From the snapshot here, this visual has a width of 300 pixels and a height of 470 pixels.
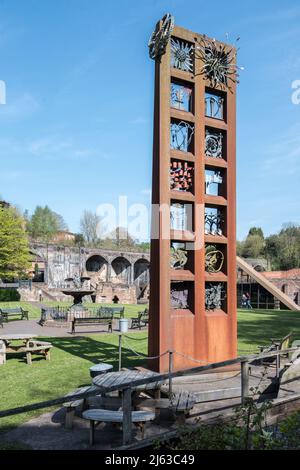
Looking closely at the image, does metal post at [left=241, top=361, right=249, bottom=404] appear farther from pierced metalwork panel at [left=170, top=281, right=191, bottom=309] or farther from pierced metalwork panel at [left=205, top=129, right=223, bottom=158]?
pierced metalwork panel at [left=205, top=129, right=223, bottom=158]

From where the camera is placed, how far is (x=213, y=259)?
10.2 m

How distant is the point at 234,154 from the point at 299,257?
56197 mm

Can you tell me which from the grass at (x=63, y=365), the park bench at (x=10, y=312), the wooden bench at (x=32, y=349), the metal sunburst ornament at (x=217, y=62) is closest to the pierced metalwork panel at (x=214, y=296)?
the grass at (x=63, y=365)

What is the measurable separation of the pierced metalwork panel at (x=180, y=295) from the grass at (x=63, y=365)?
258cm

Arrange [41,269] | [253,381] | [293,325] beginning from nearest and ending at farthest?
[253,381]
[293,325]
[41,269]

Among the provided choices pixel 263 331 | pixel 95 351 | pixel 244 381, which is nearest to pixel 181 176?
pixel 244 381

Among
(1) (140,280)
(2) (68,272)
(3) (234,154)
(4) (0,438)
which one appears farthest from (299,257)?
(4) (0,438)

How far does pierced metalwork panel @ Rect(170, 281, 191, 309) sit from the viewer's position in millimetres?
9602

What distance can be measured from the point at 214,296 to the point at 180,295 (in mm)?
927

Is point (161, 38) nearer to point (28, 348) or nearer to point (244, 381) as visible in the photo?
point (244, 381)

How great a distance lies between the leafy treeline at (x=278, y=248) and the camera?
64.0m

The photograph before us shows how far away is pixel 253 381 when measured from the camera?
865 cm

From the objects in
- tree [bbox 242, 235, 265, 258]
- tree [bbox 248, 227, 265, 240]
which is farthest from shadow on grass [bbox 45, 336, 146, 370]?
tree [bbox 248, 227, 265, 240]
